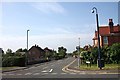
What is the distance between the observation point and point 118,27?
62.2 m

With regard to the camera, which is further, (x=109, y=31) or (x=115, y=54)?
(x=109, y=31)

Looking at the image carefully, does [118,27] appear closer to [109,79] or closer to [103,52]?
[103,52]

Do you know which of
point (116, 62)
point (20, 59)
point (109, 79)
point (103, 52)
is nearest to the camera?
point (109, 79)

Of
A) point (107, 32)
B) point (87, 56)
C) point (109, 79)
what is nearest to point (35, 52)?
point (107, 32)

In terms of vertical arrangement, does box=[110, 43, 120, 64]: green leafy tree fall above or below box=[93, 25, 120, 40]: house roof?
below

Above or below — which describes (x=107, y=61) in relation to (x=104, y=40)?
below

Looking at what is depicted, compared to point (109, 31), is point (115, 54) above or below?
below

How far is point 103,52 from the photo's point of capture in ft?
146

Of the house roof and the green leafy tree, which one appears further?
the house roof

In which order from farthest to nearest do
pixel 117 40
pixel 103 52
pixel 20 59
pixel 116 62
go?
pixel 117 40, pixel 20 59, pixel 103 52, pixel 116 62

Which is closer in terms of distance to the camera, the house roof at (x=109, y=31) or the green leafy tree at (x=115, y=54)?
the green leafy tree at (x=115, y=54)

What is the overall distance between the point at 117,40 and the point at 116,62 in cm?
1807

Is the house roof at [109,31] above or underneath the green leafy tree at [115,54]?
above

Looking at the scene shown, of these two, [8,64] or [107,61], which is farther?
[8,64]
